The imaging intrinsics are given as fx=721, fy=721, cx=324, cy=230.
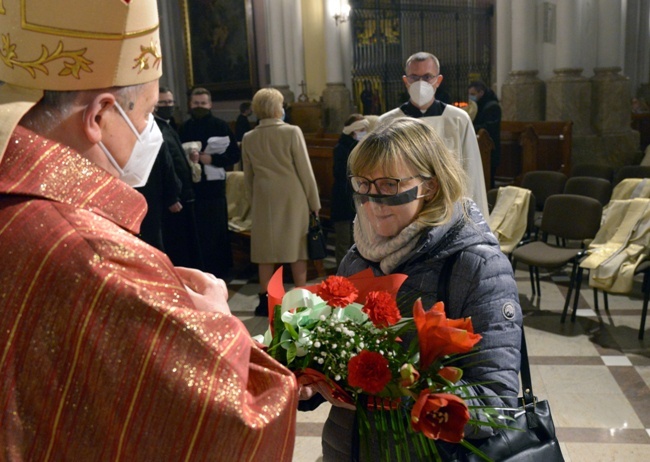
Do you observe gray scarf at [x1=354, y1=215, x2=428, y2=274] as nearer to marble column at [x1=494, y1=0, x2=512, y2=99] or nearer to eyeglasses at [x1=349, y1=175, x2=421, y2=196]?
eyeglasses at [x1=349, y1=175, x2=421, y2=196]

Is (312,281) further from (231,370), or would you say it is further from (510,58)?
(510,58)

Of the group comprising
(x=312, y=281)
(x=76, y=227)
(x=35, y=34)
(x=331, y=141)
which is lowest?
(x=312, y=281)

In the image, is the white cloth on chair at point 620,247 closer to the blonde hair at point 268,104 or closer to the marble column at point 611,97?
the blonde hair at point 268,104

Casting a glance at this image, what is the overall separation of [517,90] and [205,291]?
34.4 feet

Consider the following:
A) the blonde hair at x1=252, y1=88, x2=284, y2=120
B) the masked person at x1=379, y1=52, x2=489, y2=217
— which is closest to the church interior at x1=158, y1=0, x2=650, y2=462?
the masked person at x1=379, y1=52, x2=489, y2=217

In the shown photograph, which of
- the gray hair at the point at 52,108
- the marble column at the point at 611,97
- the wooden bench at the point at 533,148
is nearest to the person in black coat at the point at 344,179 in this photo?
the wooden bench at the point at 533,148

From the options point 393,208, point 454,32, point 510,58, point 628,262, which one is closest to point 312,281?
point 628,262

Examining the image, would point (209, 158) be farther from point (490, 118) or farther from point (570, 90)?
point (570, 90)

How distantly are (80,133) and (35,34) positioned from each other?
190 mm

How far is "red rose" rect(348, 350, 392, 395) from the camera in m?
1.46

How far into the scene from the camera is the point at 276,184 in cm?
568

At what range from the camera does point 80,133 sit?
1195 millimetres

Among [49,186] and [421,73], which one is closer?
[49,186]

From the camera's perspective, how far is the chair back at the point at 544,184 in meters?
7.04
